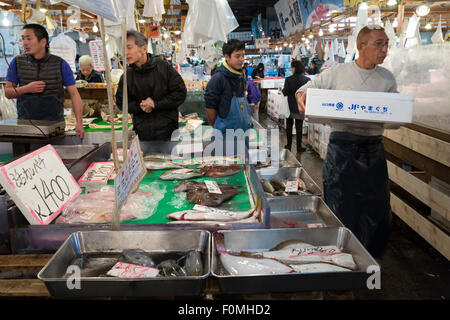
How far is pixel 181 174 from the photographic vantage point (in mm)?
2504

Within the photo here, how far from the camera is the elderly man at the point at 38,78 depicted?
136 inches

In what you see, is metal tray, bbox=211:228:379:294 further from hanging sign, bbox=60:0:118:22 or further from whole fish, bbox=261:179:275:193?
whole fish, bbox=261:179:275:193

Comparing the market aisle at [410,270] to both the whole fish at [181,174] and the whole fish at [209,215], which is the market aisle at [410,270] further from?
the whole fish at [181,174]

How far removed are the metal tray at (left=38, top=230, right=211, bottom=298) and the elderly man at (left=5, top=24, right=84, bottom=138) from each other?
2.55 m

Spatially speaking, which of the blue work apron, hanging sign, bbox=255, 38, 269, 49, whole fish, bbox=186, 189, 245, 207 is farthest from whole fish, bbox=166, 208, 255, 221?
hanging sign, bbox=255, 38, 269, 49

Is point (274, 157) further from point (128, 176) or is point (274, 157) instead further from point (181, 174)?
point (128, 176)

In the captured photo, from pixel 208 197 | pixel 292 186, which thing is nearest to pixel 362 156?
pixel 292 186

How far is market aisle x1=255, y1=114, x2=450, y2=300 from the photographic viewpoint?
115 inches

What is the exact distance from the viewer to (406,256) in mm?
3562

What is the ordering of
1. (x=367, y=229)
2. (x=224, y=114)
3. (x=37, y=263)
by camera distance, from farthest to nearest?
(x=224, y=114)
(x=367, y=229)
(x=37, y=263)

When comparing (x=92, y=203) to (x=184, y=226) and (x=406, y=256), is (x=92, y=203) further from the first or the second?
(x=406, y=256)

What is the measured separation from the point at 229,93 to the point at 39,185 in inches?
102
